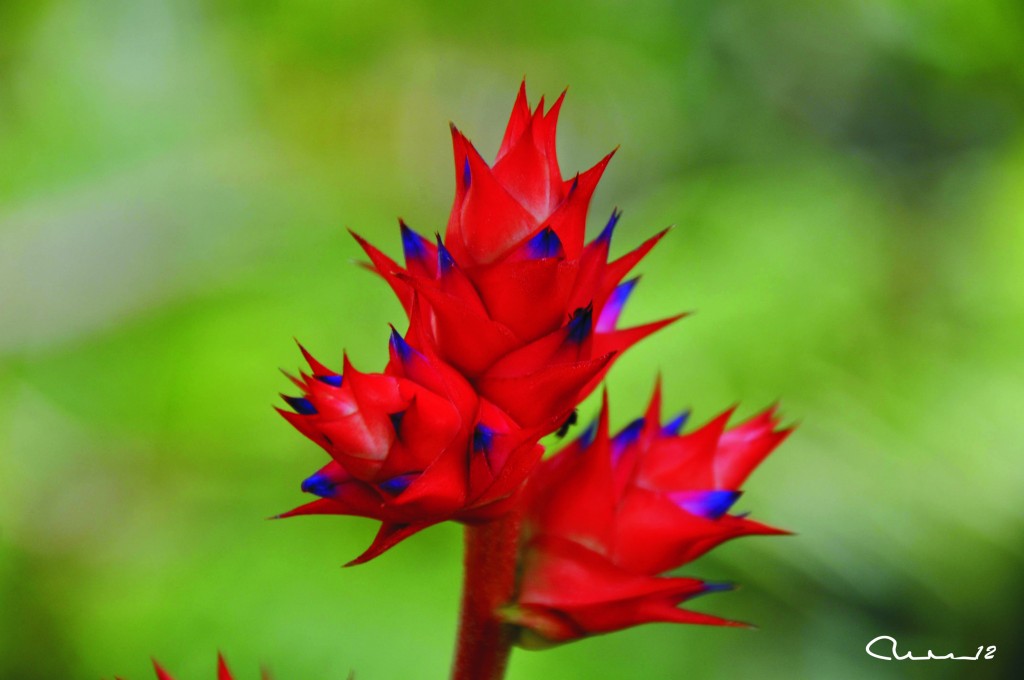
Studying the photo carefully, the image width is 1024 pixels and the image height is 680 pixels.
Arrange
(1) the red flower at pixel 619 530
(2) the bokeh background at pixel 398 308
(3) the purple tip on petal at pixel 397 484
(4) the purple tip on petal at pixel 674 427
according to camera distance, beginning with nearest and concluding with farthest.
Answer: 1. (3) the purple tip on petal at pixel 397 484
2. (1) the red flower at pixel 619 530
3. (4) the purple tip on petal at pixel 674 427
4. (2) the bokeh background at pixel 398 308

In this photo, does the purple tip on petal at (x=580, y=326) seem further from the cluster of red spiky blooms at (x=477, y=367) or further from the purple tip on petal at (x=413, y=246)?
the purple tip on petal at (x=413, y=246)

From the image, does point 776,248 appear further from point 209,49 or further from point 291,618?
point 209,49

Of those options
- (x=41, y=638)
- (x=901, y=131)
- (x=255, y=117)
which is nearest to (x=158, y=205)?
(x=255, y=117)

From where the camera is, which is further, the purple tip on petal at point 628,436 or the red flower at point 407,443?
the purple tip on petal at point 628,436

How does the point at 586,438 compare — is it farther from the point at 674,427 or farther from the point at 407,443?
the point at 407,443
